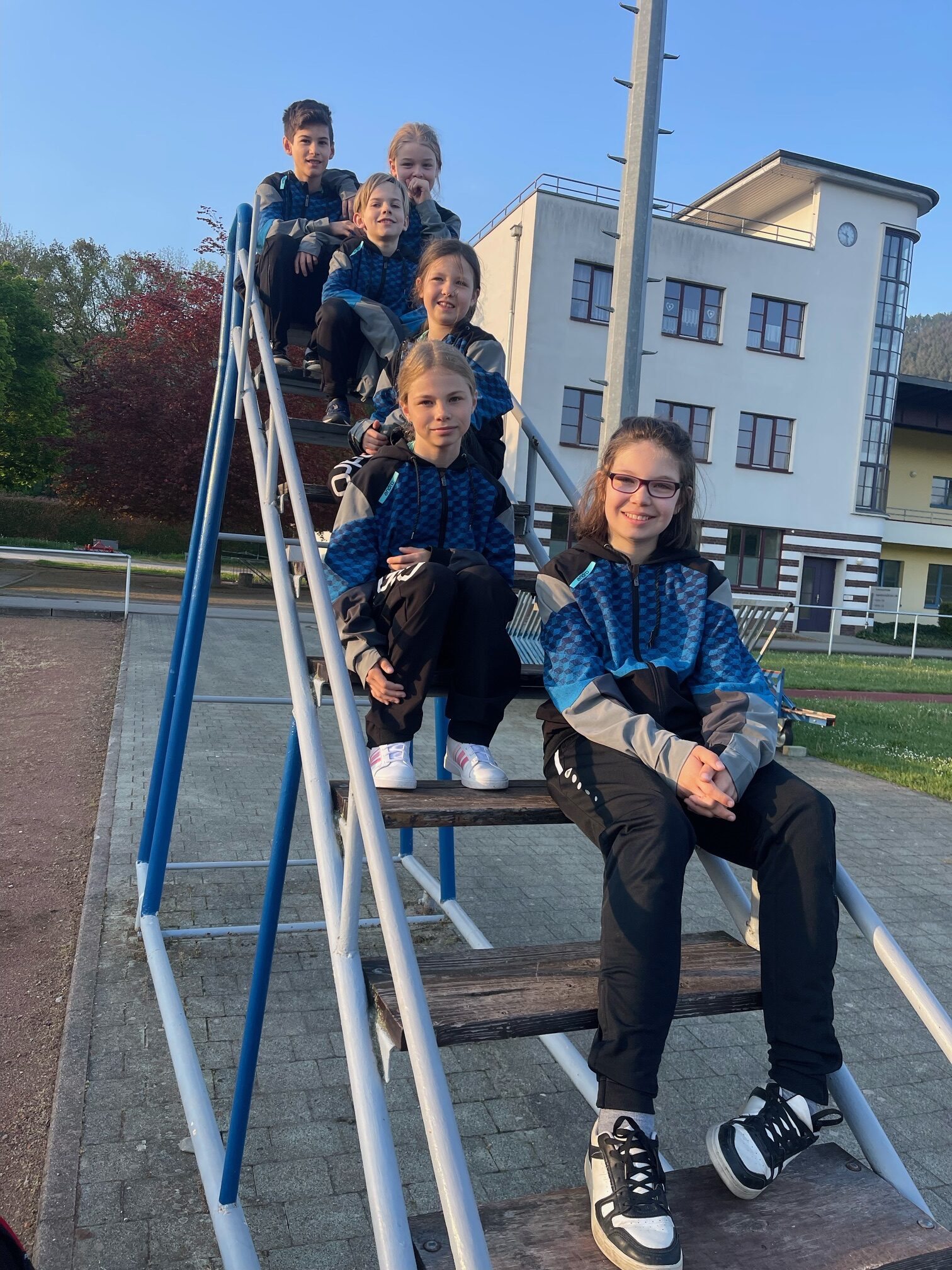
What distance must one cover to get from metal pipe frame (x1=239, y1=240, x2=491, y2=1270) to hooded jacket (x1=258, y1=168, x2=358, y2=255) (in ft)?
8.81

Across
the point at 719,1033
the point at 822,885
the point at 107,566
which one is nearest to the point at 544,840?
the point at 719,1033

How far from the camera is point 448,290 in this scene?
334cm

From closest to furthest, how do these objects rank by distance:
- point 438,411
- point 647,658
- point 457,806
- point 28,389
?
1. point 457,806
2. point 647,658
3. point 438,411
4. point 28,389

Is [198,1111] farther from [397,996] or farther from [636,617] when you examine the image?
[636,617]

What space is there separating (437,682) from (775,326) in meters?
25.9

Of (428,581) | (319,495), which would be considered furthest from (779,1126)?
(319,495)

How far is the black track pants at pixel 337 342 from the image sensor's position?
12.8ft

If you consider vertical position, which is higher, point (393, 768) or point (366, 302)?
point (366, 302)

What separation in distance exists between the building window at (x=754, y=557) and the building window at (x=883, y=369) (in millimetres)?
2961

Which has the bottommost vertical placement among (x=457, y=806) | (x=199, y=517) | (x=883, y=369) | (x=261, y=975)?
(x=261, y=975)

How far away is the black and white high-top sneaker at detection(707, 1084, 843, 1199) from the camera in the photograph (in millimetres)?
1676

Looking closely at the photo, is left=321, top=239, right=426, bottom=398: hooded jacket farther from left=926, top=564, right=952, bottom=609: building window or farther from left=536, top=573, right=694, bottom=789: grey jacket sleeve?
left=926, top=564, right=952, bottom=609: building window

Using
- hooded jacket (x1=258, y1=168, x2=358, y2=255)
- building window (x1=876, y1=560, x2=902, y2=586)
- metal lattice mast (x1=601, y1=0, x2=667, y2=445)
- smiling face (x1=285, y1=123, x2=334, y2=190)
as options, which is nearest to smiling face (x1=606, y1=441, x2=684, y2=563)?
hooded jacket (x1=258, y1=168, x2=358, y2=255)

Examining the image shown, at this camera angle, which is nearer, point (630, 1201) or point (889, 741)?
point (630, 1201)
